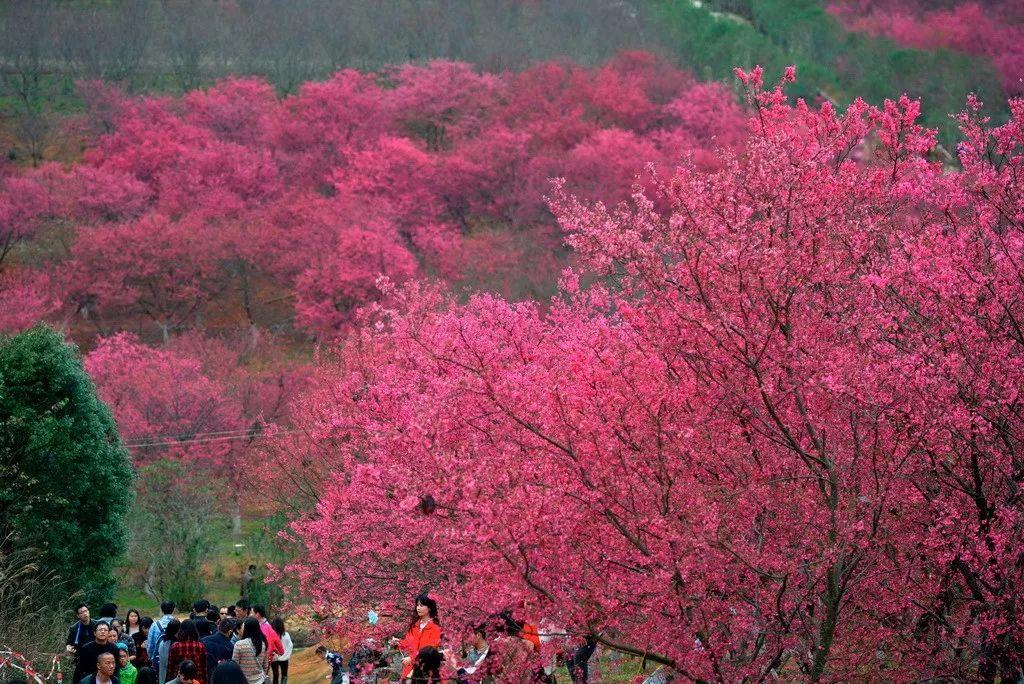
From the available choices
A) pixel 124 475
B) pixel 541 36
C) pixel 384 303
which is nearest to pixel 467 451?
pixel 124 475

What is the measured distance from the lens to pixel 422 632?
31.4 ft

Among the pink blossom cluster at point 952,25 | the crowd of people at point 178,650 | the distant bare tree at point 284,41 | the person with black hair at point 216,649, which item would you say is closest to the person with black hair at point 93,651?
the crowd of people at point 178,650

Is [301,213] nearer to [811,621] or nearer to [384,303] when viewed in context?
[384,303]

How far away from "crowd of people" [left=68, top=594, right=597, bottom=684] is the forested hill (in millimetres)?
50119

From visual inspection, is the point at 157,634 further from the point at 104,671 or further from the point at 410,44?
the point at 410,44

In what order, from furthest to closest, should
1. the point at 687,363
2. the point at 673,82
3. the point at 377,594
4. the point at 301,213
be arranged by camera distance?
the point at 673,82 → the point at 301,213 → the point at 377,594 → the point at 687,363

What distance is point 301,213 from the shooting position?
48.8 metres

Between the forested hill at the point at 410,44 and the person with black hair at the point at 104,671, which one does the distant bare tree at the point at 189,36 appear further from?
the person with black hair at the point at 104,671

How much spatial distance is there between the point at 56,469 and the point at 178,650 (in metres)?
10.5

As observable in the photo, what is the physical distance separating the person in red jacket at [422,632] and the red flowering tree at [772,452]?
16.3 inches

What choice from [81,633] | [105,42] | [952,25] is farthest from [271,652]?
[952,25]

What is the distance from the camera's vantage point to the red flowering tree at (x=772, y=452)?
8945 mm

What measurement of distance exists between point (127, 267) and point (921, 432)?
1473 inches

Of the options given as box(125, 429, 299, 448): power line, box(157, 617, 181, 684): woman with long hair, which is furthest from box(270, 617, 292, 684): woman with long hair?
box(125, 429, 299, 448): power line
